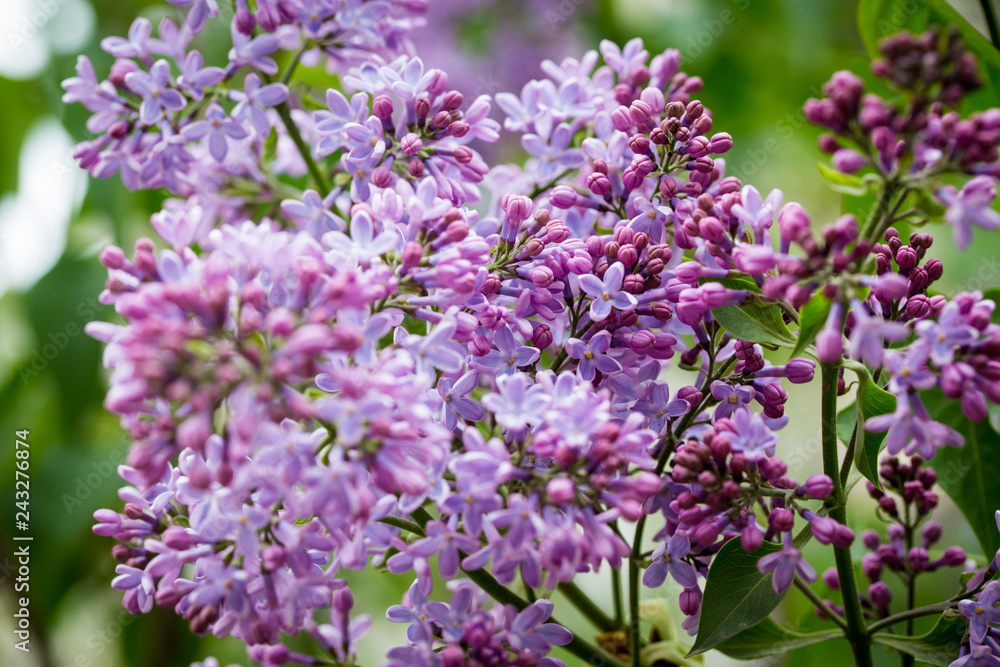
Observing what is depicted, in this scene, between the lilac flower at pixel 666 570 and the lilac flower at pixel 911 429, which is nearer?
the lilac flower at pixel 911 429

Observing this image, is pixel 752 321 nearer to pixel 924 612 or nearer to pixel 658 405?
pixel 658 405

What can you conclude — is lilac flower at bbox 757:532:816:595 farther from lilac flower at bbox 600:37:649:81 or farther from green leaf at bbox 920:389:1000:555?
lilac flower at bbox 600:37:649:81

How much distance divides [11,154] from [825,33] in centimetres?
191

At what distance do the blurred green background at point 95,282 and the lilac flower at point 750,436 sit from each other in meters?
0.48

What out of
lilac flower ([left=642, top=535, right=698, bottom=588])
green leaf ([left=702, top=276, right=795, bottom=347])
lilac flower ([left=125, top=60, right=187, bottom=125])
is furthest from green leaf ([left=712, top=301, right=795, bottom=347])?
lilac flower ([left=125, top=60, right=187, bottom=125])

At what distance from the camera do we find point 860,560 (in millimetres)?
1143

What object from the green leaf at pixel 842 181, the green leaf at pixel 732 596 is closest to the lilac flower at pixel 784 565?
the green leaf at pixel 732 596

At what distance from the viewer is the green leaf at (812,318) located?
69 centimetres

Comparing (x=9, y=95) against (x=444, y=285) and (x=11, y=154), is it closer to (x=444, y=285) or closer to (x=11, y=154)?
(x=11, y=154)

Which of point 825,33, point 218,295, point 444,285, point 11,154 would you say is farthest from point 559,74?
point 11,154

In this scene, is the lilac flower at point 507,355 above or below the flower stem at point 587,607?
above

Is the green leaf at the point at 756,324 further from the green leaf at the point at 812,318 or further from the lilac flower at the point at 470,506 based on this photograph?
the lilac flower at the point at 470,506

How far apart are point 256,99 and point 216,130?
2.4 inches

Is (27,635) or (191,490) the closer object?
(191,490)
